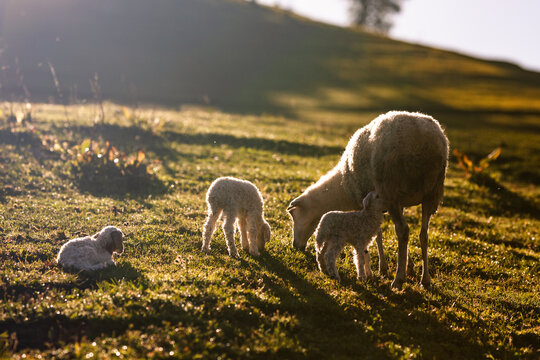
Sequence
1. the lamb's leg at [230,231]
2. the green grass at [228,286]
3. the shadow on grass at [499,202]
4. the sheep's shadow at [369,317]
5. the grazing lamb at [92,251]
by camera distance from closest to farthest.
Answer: the green grass at [228,286], the sheep's shadow at [369,317], the grazing lamb at [92,251], the lamb's leg at [230,231], the shadow on grass at [499,202]

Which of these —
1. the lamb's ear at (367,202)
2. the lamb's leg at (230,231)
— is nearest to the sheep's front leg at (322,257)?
the lamb's ear at (367,202)

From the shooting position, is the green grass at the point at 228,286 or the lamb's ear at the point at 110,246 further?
the lamb's ear at the point at 110,246

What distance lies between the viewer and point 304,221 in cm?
887

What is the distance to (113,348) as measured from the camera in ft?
16.9

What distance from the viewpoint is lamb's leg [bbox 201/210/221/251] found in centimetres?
815

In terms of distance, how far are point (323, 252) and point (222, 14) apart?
6338 centimetres

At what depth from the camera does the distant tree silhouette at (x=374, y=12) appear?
82375mm

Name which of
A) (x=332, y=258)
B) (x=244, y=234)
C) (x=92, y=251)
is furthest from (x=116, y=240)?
(x=332, y=258)

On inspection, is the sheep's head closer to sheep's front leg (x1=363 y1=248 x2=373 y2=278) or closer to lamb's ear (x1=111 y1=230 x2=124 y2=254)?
sheep's front leg (x1=363 y1=248 x2=373 y2=278)

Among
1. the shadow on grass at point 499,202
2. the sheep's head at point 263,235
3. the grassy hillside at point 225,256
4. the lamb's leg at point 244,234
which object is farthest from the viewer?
Result: the shadow on grass at point 499,202

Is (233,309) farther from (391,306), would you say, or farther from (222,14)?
(222,14)

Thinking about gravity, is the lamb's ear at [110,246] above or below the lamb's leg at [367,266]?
below

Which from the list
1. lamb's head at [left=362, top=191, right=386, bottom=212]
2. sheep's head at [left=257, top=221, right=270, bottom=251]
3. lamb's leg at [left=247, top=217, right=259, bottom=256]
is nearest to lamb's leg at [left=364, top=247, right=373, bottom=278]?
Answer: lamb's head at [left=362, top=191, right=386, bottom=212]

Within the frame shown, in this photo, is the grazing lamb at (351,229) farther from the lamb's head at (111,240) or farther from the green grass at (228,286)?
the lamb's head at (111,240)
